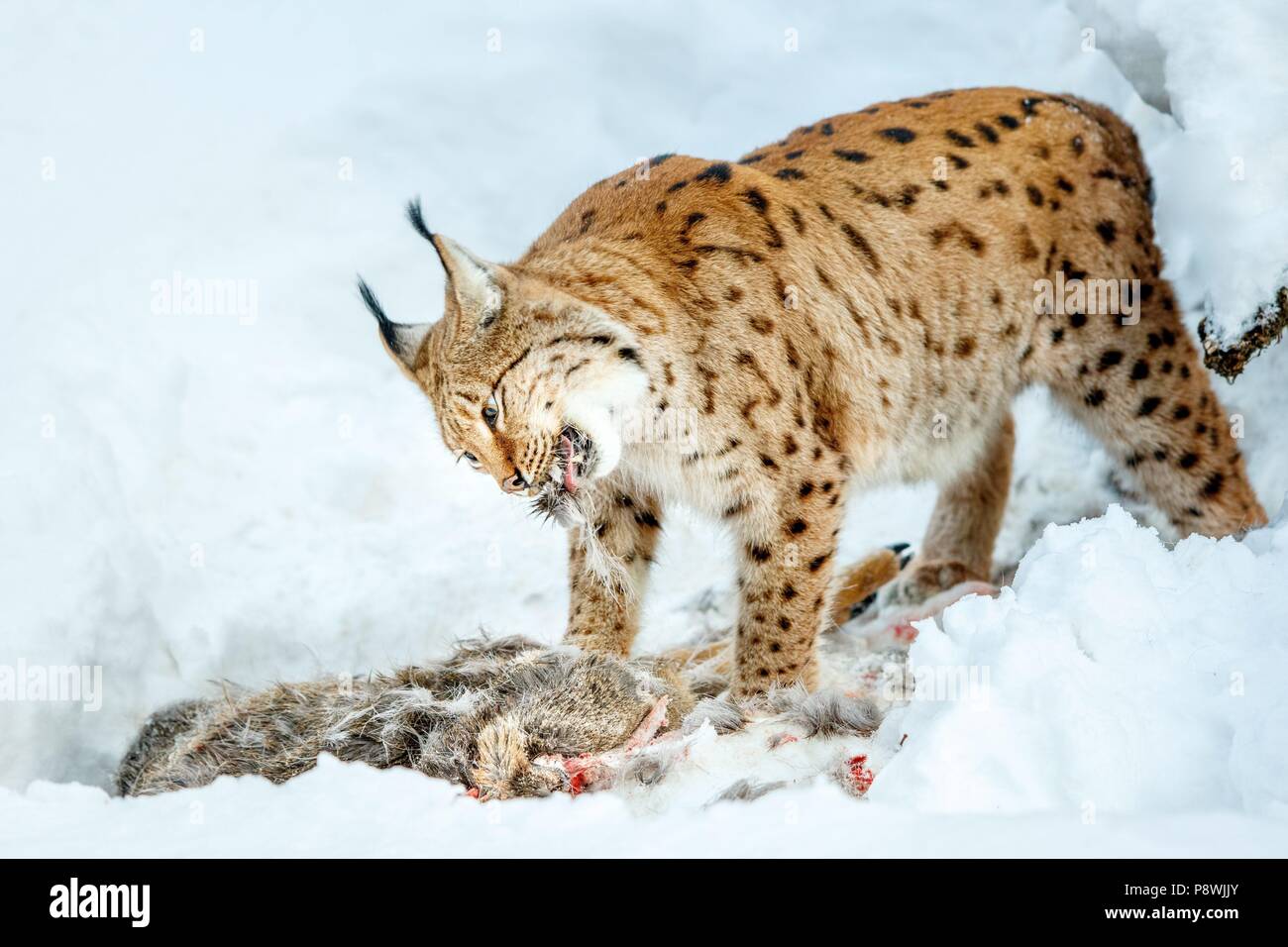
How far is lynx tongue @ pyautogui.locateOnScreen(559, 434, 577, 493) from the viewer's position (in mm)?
4180

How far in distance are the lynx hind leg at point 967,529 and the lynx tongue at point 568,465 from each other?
232 centimetres

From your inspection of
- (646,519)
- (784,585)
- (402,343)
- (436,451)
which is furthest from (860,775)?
Result: (436,451)

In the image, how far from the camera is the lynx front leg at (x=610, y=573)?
4.93 meters

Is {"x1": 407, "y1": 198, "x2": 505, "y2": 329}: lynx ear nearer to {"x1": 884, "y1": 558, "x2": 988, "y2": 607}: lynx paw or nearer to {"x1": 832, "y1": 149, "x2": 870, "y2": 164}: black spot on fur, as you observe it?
{"x1": 832, "y1": 149, "x2": 870, "y2": 164}: black spot on fur

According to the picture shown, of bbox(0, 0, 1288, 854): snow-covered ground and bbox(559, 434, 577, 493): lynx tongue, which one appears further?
bbox(559, 434, 577, 493): lynx tongue

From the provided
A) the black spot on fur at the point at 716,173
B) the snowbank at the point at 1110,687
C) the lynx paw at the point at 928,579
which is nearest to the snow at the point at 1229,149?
the snowbank at the point at 1110,687

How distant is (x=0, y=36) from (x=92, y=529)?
133 inches

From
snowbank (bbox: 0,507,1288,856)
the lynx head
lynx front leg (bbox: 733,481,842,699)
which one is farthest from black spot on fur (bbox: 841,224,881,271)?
snowbank (bbox: 0,507,1288,856)

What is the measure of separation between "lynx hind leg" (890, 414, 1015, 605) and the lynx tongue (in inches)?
91.4

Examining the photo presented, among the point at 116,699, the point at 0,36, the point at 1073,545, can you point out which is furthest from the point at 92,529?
the point at 1073,545

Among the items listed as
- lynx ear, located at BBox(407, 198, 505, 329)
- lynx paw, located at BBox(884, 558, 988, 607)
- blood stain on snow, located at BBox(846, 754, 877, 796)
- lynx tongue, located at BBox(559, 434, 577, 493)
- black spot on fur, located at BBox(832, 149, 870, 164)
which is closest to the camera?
blood stain on snow, located at BBox(846, 754, 877, 796)

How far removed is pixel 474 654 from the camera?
14.0ft

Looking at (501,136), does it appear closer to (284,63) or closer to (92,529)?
(284,63)

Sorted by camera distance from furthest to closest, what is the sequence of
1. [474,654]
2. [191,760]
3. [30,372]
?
[30,372] → [474,654] → [191,760]
